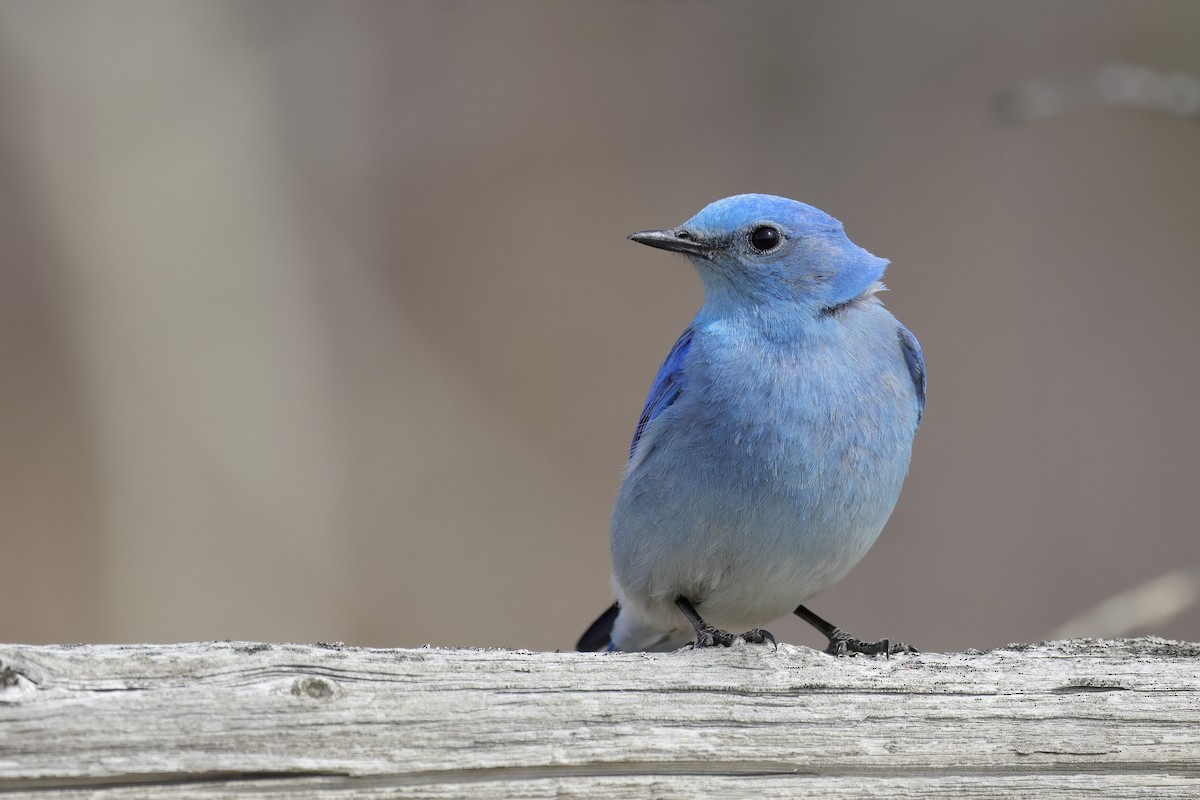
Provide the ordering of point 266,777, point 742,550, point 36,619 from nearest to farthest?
point 266,777 < point 742,550 < point 36,619

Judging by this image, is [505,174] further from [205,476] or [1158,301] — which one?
[1158,301]

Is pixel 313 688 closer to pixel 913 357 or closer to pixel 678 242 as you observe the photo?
pixel 678 242

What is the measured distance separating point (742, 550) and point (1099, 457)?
149 inches

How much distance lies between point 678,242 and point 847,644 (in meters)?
1.34

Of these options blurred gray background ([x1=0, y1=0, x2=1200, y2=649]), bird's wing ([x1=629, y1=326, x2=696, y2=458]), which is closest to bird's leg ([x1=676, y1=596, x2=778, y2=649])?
bird's wing ([x1=629, y1=326, x2=696, y2=458])

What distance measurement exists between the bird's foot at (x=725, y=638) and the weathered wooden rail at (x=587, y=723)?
0.13m

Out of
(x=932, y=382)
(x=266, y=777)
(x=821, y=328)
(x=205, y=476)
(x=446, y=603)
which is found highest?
(x=932, y=382)

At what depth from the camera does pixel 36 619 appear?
252 inches

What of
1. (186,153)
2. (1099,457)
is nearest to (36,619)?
(186,153)

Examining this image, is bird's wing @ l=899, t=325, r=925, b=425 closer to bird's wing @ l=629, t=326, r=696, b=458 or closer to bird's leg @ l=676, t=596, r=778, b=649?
bird's wing @ l=629, t=326, r=696, b=458

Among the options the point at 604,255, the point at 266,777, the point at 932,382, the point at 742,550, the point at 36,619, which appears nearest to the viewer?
the point at 266,777

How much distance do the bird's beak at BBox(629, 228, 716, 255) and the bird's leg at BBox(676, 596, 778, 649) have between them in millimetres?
1093

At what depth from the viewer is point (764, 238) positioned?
4023mm

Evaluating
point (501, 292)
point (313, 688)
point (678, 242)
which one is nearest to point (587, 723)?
point (313, 688)
